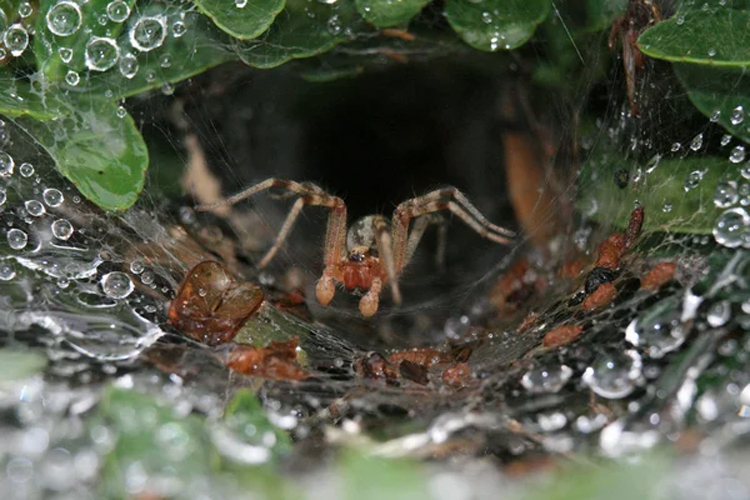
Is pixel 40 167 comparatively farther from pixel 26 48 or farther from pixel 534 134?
pixel 534 134

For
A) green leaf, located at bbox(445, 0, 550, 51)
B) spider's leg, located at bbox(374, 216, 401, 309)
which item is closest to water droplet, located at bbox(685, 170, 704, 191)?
green leaf, located at bbox(445, 0, 550, 51)

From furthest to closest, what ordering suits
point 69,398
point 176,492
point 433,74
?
1. point 433,74
2. point 69,398
3. point 176,492

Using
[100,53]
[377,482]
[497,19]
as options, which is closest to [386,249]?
[497,19]

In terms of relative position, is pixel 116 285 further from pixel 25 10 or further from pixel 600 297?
pixel 600 297

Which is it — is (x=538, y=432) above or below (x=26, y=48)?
below

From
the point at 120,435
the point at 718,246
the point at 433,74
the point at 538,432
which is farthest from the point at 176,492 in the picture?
the point at 433,74

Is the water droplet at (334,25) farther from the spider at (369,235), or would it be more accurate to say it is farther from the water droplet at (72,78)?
the water droplet at (72,78)
